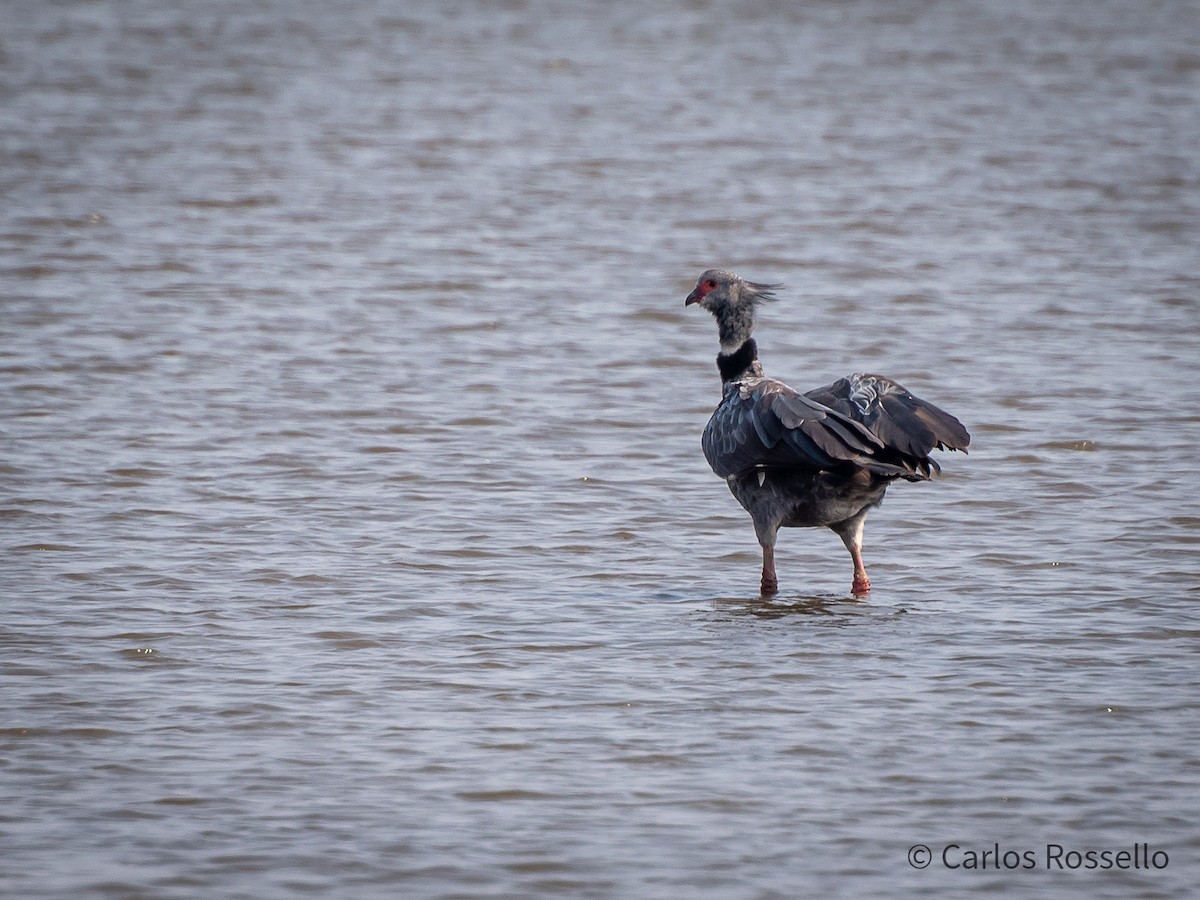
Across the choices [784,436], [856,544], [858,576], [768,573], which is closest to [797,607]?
[768,573]

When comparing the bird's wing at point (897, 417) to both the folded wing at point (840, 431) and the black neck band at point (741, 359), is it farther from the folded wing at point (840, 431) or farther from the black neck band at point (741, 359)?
the black neck band at point (741, 359)

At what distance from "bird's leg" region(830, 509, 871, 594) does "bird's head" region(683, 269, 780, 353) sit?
1454 mm

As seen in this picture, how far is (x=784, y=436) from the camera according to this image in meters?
9.67

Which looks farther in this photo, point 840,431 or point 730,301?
point 730,301

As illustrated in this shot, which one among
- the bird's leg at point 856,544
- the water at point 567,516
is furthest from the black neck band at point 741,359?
the bird's leg at point 856,544

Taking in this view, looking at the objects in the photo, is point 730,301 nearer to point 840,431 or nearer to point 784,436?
point 784,436

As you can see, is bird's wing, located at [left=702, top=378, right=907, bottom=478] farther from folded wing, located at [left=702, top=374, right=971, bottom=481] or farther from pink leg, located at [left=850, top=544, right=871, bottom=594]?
pink leg, located at [left=850, top=544, right=871, bottom=594]

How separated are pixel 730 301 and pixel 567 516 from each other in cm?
171

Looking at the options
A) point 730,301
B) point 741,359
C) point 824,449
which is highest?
point 730,301

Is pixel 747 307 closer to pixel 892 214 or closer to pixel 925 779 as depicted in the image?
pixel 925 779

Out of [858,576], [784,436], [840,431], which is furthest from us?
[858,576]

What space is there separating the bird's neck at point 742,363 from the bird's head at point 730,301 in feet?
0.11

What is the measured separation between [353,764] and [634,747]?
1.15 metres

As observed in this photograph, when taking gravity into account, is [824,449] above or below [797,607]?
above
